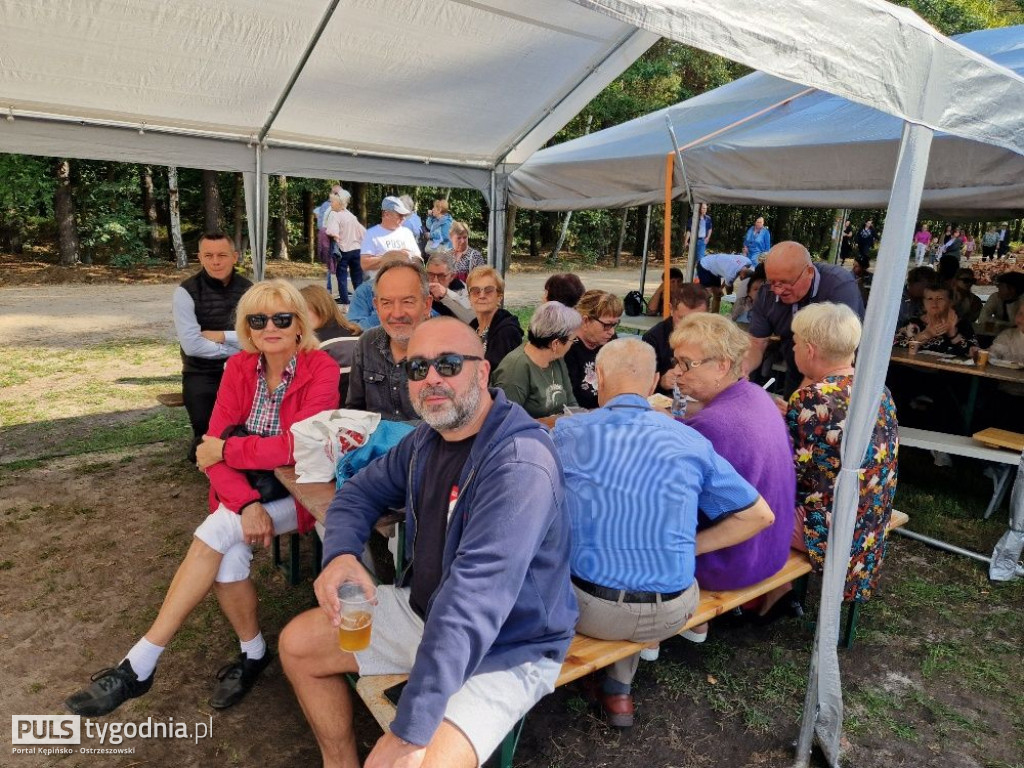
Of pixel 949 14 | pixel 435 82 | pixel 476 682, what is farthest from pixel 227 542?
pixel 949 14

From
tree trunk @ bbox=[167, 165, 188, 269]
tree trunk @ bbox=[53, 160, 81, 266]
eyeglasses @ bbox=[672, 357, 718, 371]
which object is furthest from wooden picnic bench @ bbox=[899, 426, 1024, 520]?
tree trunk @ bbox=[53, 160, 81, 266]

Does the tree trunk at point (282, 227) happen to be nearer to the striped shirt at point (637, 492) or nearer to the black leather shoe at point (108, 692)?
the black leather shoe at point (108, 692)

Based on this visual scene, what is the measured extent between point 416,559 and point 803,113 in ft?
15.2

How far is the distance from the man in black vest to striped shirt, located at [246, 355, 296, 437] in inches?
67.7

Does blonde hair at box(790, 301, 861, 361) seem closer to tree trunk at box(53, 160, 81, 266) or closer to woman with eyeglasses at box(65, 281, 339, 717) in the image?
woman with eyeglasses at box(65, 281, 339, 717)

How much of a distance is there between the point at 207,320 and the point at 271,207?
16962mm

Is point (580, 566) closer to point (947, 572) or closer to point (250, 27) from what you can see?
point (947, 572)

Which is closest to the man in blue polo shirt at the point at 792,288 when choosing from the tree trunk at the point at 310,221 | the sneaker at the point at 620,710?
the sneaker at the point at 620,710

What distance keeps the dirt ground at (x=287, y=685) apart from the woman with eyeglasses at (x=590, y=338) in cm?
164

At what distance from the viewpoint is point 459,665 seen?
5.04ft

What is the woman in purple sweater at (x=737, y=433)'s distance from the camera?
2.48 meters

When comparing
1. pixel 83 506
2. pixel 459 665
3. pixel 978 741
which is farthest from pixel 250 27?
pixel 978 741

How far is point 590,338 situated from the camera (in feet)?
13.8

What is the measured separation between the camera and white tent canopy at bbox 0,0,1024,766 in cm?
210
